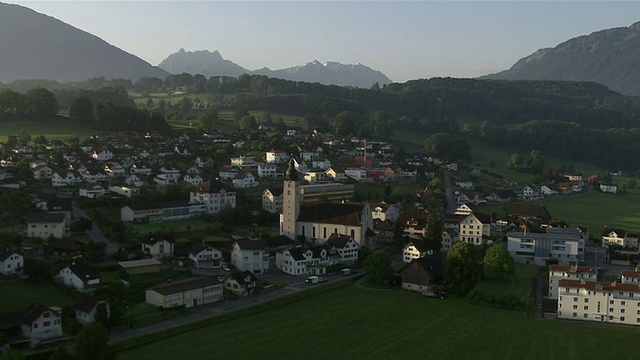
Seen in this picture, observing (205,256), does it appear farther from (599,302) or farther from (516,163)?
(516,163)

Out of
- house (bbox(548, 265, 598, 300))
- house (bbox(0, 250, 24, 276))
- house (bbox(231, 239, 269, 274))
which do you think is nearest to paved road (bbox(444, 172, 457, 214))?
house (bbox(548, 265, 598, 300))

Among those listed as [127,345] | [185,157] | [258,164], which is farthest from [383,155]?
[127,345]

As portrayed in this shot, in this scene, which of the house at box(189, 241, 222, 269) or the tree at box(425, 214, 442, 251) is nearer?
the house at box(189, 241, 222, 269)

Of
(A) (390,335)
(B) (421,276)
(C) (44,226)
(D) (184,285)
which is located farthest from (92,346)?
(C) (44,226)

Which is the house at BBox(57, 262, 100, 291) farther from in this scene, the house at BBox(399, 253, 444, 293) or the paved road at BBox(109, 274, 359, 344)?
the house at BBox(399, 253, 444, 293)

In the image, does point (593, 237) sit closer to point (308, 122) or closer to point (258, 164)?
point (258, 164)

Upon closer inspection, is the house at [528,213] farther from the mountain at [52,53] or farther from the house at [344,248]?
the mountain at [52,53]

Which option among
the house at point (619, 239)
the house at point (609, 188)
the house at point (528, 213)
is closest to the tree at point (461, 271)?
the house at point (619, 239)
